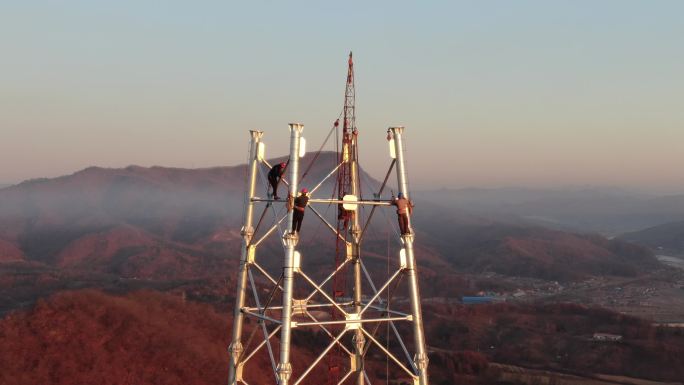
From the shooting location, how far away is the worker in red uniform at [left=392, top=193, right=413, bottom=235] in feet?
77.9

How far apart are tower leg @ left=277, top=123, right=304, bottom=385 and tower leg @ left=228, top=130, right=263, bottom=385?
2967mm

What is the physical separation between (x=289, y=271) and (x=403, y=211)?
4434 mm

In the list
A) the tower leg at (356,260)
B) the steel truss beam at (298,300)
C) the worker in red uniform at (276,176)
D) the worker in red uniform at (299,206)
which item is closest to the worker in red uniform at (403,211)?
the steel truss beam at (298,300)

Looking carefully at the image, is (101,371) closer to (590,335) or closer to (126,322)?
(126,322)

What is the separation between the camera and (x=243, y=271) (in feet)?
82.7

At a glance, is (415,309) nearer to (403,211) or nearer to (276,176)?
(403,211)

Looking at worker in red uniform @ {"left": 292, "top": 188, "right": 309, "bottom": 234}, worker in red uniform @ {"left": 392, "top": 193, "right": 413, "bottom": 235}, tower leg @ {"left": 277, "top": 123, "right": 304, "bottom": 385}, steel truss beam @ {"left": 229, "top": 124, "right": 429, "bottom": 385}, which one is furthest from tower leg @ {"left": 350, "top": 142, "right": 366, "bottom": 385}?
tower leg @ {"left": 277, "top": 123, "right": 304, "bottom": 385}

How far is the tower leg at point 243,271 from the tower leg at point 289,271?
2.97 metres

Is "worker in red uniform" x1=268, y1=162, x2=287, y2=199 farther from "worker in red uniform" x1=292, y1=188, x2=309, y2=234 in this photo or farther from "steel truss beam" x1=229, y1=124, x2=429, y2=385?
"worker in red uniform" x1=292, y1=188, x2=309, y2=234

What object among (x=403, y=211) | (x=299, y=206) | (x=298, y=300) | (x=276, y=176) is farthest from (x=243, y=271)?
(x=403, y=211)

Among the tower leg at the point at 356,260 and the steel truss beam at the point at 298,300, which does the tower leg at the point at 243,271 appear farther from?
the tower leg at the point at 356,260

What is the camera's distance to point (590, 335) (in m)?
131

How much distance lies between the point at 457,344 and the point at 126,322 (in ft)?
216

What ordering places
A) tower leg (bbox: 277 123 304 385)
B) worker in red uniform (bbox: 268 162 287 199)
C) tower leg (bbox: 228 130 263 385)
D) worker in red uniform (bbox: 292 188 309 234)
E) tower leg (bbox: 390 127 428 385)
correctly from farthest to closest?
worker in red uniform (bbox: 268 162 287 199), tower leg (bbox: 228 130 263 385), tower leg (bbox: 390 127 428 385), worker in red uniform (bbox: 292 188 309 234), tower leg (bbox: 277 123 304 385)
